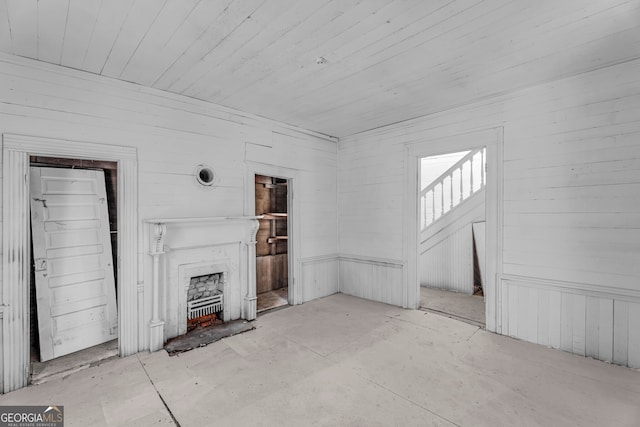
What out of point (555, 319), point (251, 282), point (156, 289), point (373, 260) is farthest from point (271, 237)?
point (555, 319)

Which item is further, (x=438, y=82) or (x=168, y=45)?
(x=438, y=82)

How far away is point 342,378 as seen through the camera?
2.47 metres

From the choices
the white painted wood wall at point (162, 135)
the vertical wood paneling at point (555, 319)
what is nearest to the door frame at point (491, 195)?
the vertical wood paneling at point (555, 319)

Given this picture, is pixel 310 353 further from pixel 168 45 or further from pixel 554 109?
pixel 554 109

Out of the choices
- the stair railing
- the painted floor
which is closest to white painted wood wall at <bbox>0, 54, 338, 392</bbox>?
the painted floor

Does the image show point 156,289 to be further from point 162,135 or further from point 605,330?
point 605,330

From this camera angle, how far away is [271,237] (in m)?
5.55

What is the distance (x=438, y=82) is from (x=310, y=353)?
123 inches

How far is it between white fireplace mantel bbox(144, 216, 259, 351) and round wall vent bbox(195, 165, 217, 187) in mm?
464

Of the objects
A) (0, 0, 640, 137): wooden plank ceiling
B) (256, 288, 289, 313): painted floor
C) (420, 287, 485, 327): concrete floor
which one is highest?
(0, 0, 640, 137): wooden plank ceiling

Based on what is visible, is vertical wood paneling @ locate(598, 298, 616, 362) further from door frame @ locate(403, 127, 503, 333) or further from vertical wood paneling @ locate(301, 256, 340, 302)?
vertical wood paneling @ locate(301, 256, 340, 302)

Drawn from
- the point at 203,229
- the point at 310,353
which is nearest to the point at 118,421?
the point at 310,353

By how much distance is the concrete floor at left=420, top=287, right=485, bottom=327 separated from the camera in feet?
12.6

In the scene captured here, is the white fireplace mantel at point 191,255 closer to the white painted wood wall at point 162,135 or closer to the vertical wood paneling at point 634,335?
the white painted wood wall at point 162,135
